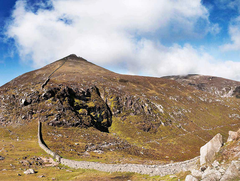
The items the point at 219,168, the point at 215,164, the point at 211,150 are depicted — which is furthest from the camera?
the point at 211,150

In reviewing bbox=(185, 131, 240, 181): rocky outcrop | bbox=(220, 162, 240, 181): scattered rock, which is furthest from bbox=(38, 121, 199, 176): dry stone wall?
bbox=(220, 162, 240, 181): scattered rock

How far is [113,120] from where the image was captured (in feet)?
387

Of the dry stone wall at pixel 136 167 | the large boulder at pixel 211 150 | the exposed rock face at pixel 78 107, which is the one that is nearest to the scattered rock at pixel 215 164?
the large boulder at pixel 211 150

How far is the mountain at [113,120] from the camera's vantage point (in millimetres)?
71062

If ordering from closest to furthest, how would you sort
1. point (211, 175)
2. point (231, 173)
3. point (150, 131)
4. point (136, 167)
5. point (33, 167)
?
point (231, 173)
point (211, 175)
point (136, 167)
point (33, 167)
point (150, 131)

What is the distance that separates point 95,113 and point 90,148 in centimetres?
4746

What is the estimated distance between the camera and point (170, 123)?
126 metres

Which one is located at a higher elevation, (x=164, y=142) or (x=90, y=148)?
(x=90, y=148)

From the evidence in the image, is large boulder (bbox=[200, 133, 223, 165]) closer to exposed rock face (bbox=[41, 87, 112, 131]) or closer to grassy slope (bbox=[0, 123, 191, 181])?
grassy slope (bbox=[0, 123, 191, 181])

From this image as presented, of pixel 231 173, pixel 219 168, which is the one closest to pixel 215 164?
pixel 219 168

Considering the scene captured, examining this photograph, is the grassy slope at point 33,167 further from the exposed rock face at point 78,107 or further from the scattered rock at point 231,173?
the exposed rock face at point 78,107

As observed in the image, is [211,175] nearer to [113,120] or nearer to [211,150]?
[211,150]

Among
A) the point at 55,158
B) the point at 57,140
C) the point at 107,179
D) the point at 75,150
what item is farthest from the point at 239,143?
the point at 57,140

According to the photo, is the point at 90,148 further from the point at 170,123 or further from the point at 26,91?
the point at 170,123
